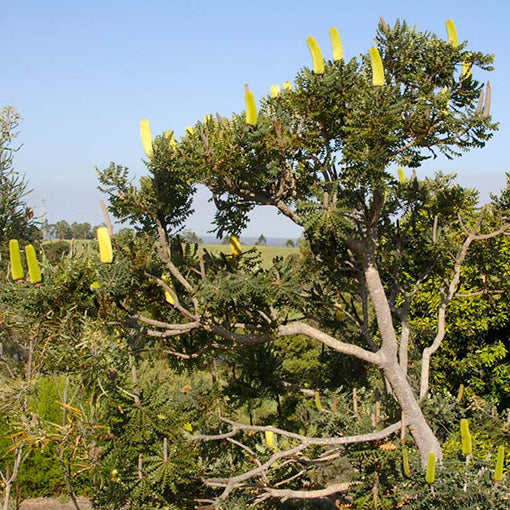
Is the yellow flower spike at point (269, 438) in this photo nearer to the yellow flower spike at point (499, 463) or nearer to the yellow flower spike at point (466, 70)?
the yellow flower spike at point (499, 463)

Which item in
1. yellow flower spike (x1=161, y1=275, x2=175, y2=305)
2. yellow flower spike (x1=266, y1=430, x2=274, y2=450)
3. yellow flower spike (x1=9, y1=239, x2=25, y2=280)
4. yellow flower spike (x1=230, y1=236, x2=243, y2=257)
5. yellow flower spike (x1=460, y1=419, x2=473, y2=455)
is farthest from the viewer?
yellow flower spike (x1=266, y1=430, x2=274, y2=450)

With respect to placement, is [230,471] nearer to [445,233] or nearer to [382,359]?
[382,359]

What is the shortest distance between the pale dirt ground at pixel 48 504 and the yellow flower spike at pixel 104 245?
353 inches

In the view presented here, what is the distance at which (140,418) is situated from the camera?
5.11 meters

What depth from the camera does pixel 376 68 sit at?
456cm

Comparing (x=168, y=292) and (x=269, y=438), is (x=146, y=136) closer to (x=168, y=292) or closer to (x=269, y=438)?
(x=168, y=292)

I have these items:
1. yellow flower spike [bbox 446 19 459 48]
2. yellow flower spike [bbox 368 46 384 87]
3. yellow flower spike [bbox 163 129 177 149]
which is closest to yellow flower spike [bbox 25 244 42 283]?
yellow flower spike [bbox 163 129 177 149]

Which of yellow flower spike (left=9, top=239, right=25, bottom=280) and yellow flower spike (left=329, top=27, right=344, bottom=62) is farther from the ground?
yellow flower spike (left=329, top=27, right=344, bottom=62)

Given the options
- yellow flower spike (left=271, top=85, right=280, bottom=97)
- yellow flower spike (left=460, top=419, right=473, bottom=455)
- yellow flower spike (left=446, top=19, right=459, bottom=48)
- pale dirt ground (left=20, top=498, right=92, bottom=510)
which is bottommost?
pale dirt ground (left=20, top=498, right=92, bottom=510)

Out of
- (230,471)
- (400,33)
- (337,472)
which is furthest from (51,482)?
A: (400,33)

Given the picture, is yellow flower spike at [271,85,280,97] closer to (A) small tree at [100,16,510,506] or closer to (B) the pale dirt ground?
(A) small tree at [100,16,510,506]

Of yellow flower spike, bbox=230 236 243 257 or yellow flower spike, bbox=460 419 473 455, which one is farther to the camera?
yellow flower spike, bbox=230 236 243 257

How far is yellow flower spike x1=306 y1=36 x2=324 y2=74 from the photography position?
4.79m

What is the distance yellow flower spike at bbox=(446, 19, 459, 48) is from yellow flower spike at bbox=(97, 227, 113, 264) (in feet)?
12.1
